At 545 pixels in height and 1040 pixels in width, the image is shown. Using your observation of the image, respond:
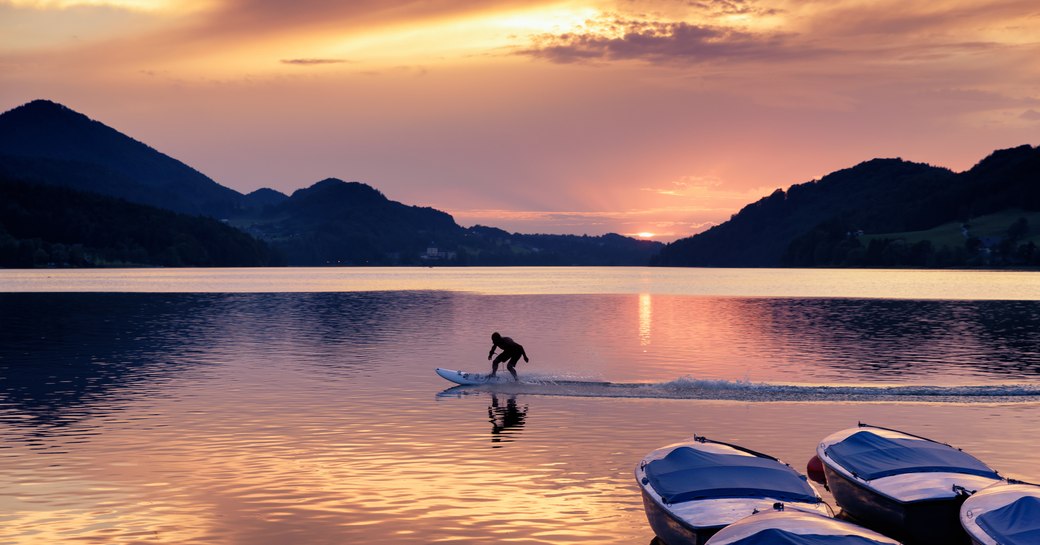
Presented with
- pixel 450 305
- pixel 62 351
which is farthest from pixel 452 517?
pixel 450 305

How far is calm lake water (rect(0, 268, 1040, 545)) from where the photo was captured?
2819 cm

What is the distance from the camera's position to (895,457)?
88.0 ft

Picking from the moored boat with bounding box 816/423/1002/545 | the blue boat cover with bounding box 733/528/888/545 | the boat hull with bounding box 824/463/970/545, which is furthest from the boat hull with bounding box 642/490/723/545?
the moored boat with bounding box 816/423/1002/545

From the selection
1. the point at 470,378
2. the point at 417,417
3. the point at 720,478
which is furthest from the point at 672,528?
the point at 470,378

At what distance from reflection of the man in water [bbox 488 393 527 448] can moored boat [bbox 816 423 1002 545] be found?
14.8m

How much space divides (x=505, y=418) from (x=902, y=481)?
76.0 ft

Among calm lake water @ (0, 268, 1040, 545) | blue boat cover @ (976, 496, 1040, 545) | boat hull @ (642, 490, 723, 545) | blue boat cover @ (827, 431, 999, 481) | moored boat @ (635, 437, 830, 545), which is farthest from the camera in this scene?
calm lake water @ (0, 268, 1040, 545)

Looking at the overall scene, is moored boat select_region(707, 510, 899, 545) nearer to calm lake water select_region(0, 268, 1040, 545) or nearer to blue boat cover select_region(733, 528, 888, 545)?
blue boat cover select_region(733, 528, 888, 545)

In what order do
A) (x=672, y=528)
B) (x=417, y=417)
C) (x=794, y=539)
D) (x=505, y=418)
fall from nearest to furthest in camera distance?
(x=794, y=539) < (x=672, y=528) < (x=417, y=417) < (x=505, y=418)

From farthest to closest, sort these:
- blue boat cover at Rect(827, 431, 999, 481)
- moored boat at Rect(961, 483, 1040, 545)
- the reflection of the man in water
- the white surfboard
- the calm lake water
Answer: the white surfboard < the reflection of the man in water < the calm lake water < blue boat cover at Rect(827, 431, 999, 481) < moored boat at Rect(961, 483, 1040, 545)

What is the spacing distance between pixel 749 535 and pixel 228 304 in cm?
14614

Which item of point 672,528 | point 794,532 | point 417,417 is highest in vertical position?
point 794,532

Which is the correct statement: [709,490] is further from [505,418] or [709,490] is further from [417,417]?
[417,417]

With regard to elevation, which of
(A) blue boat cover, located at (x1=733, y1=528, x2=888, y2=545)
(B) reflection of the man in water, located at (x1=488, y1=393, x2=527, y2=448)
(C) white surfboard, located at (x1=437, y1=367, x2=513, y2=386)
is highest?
(A) blue boat cover, located at (x1=733, y1=528, x2=888, y2=545)
